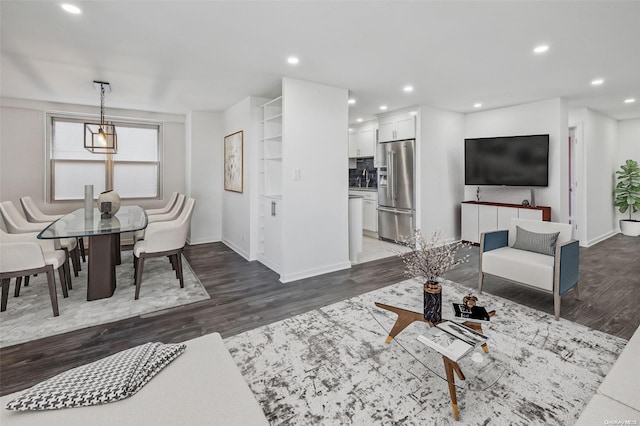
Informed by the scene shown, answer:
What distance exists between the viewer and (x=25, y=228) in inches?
158

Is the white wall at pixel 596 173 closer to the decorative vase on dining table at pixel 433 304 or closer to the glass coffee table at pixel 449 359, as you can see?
the glass coffee table at pixel 449 359

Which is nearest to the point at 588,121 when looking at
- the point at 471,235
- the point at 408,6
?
the point at 471,235

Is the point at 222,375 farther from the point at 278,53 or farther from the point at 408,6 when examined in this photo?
the point at 278,53

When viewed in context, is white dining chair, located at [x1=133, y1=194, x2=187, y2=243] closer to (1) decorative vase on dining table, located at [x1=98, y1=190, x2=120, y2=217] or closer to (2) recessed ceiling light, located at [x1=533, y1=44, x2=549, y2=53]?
(1) decorative vase on dining table, located at [x1=98, y1=190, x2=120, y2=217]

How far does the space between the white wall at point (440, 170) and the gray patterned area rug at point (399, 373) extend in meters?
3.01

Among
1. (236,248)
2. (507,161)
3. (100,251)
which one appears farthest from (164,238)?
(507,161)

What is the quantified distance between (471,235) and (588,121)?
2945 millimetres

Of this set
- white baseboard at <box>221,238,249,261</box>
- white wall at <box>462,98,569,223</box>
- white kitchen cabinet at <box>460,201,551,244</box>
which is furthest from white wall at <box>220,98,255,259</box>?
white wall at <box>462,98,569,223</box>

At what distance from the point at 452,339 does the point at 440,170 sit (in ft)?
14.7

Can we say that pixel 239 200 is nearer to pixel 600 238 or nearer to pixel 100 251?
pixel 100 251

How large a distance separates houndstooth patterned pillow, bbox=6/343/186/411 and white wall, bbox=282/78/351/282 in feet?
8.28

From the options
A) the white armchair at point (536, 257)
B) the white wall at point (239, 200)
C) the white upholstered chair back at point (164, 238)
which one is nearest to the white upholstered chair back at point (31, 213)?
the white upholstered chair back at point (164, 238)

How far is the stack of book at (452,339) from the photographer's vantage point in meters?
1.66

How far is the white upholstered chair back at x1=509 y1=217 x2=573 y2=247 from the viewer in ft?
10.5
